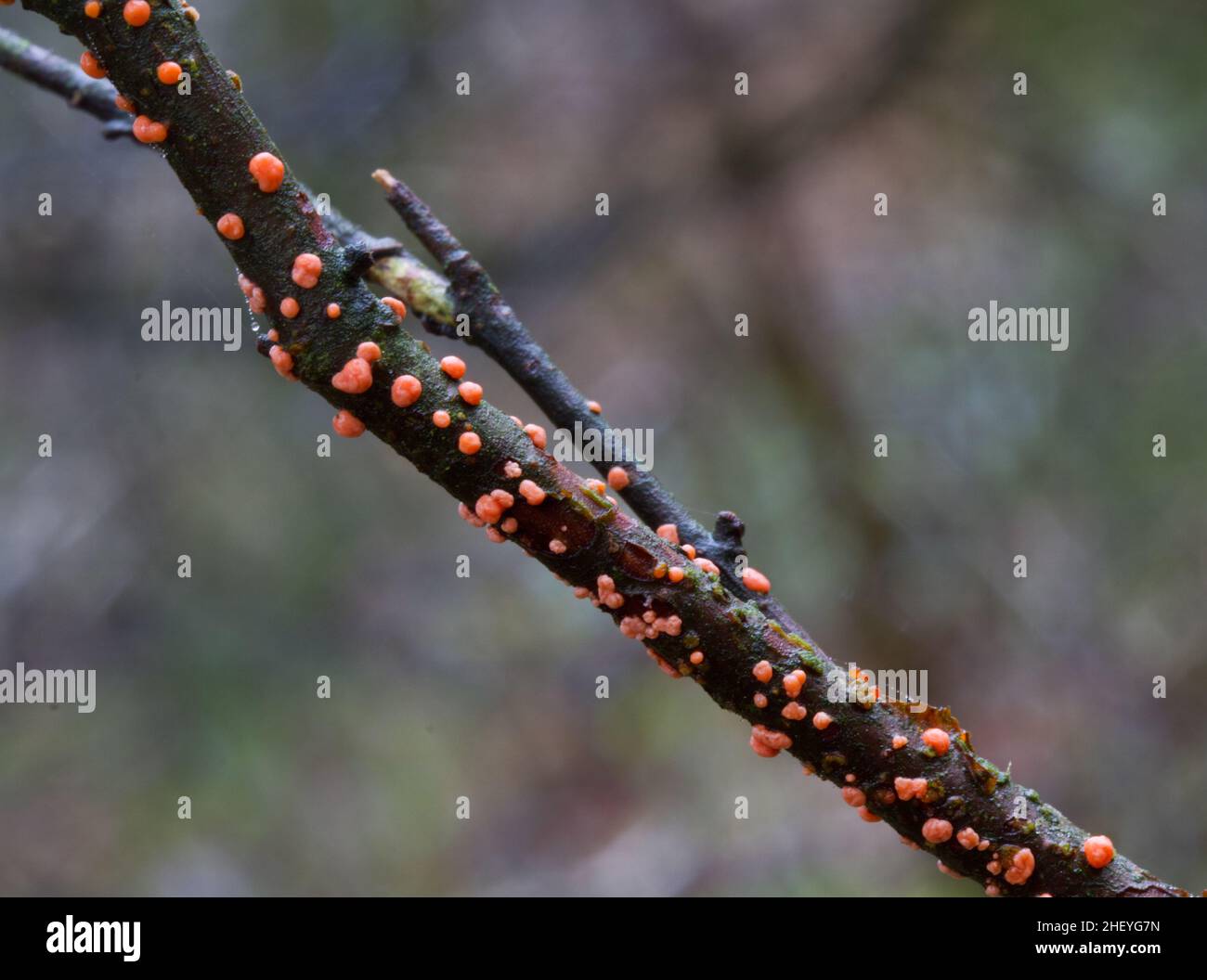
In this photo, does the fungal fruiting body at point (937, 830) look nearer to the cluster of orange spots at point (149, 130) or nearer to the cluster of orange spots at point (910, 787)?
the cluster of orange spots at point (910, 787)

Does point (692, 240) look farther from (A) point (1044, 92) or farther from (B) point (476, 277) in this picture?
(B) point (476, 277)

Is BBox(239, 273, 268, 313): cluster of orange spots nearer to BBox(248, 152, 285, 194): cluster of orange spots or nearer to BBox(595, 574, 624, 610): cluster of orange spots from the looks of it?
BBox(248, 152, 285, 194): cluster of orange spots

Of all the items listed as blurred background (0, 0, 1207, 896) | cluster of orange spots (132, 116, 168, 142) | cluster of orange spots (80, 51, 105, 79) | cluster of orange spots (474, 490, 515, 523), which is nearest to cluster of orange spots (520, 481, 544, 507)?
cluster of orange spots (474, 490, 515, 523)

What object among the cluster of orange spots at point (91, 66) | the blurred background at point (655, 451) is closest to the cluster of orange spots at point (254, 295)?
the cluster of orange spots at point (91, 66)

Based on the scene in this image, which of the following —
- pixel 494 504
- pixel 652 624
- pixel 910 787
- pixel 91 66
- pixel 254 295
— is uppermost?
pixel 91 66

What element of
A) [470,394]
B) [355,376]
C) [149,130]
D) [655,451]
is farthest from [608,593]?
[655,451]

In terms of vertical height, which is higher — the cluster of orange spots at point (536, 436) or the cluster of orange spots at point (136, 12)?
the cluster of orange spots at point (136, 12)

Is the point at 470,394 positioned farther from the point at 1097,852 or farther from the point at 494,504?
the point at 1097,852
